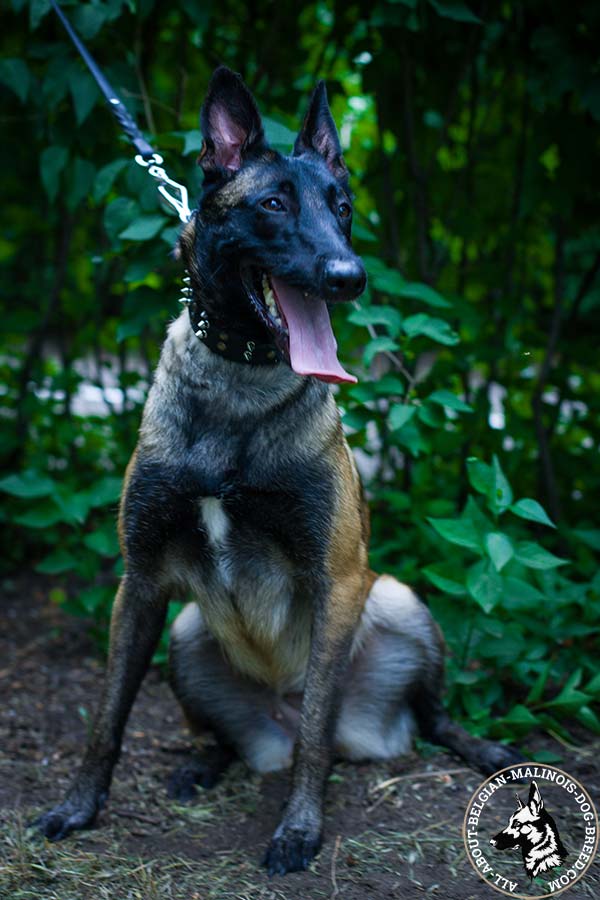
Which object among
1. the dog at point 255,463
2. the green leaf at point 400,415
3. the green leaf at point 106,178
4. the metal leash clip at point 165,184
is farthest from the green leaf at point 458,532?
the green leaf at point 106,178

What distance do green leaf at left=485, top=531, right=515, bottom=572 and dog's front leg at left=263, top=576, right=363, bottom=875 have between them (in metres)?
0.44

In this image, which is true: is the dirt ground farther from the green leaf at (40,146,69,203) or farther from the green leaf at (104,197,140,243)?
the green leaf at (40,146,69,203)

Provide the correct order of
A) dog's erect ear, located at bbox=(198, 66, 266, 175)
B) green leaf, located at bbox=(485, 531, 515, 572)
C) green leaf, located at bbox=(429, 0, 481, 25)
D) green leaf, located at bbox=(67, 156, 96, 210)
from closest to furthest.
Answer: dog's erect ear, located at bbox=(198, 66, 266, 175) → green leaf, located at bbox=(485, 531, 515, 572) → green leaf, located at bbox=(429, 0, 481, 25) → green leaf, located at bbox=(67, 156, 96, 210)

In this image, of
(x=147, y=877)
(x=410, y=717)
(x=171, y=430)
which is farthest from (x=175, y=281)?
(x=147, y=877)

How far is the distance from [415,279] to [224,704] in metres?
2.30

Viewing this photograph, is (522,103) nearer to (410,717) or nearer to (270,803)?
(410,717)

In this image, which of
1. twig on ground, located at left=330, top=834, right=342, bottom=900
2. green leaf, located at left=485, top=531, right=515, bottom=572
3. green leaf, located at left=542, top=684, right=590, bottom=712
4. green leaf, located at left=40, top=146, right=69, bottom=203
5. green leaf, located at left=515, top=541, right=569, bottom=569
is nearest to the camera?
twig on ground, located at left=330, top=834, right=342, bottom=900

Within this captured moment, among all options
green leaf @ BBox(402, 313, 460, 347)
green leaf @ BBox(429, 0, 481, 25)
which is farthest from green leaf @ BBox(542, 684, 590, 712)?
green leaf @ BBox(429, 0, 481, 25)

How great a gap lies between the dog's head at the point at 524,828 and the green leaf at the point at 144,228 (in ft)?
6.60

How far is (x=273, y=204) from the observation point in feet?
7.62

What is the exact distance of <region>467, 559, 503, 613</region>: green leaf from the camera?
9.32 ft

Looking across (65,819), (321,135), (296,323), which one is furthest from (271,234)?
(65,819)

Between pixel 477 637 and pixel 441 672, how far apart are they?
32cm

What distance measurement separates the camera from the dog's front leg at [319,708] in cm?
254
